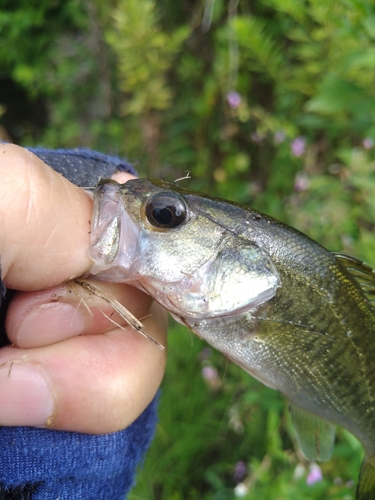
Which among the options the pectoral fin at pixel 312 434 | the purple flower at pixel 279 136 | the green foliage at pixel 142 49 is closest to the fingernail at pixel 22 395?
the pectoral fin at pixel 312 434

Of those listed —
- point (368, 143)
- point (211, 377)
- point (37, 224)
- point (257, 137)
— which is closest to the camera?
point (37, 224)

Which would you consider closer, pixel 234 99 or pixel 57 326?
pixel 57 326

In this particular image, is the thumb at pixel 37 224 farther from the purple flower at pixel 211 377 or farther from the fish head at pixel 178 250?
the purple flower at pixel 211 377

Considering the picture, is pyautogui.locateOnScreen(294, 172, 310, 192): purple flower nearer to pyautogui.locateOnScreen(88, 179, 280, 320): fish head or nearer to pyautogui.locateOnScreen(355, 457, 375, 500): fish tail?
pyautogui.locateOnScreen(88, 179, 280, 320): fish head

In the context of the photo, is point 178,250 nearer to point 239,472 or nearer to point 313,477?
point 313,477

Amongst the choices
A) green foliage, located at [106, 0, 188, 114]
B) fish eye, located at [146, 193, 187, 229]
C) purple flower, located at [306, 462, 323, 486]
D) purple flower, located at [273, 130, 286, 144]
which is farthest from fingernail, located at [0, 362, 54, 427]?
green foliage, located at [106, 0, 188, 114]

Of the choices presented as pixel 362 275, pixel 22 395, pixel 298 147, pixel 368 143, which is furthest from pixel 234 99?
pixel 22 395
